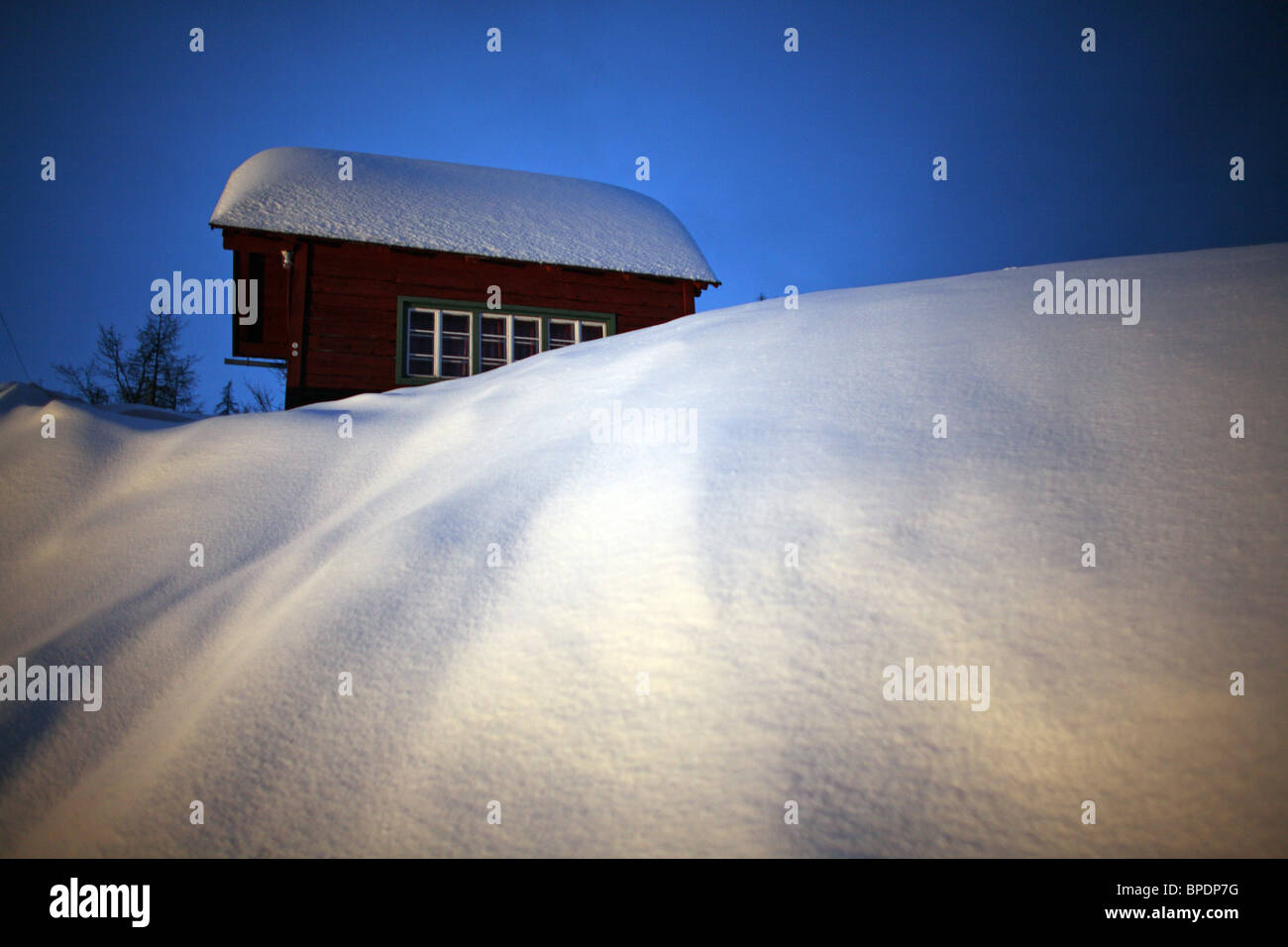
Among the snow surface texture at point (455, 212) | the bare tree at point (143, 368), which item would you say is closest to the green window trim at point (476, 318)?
the snow surface texture at point (455, 212)

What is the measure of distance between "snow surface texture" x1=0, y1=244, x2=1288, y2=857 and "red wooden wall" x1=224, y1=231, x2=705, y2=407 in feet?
20.9

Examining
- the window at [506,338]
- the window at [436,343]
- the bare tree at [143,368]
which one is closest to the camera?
the window at [436,343]

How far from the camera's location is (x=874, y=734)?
992 mm

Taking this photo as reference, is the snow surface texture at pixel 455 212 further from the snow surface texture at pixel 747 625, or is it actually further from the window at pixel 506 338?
the snow surface texture at pixel 747 625

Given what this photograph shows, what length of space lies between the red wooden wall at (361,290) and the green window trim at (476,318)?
8 cm

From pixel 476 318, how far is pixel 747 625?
8.45 metres

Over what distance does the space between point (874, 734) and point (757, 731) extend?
0.65ft

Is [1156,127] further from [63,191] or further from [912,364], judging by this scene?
[63,191]

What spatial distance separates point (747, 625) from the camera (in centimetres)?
119

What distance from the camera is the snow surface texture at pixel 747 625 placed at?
0.93 metres

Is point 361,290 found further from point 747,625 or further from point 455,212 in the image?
point 747,625

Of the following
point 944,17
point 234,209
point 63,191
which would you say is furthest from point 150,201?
point 944,17

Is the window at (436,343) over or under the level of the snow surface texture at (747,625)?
over
